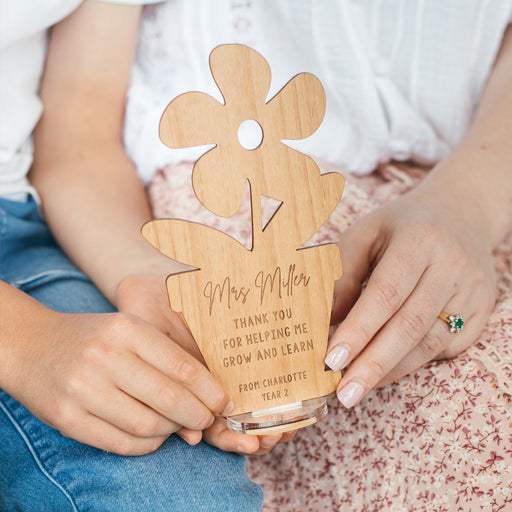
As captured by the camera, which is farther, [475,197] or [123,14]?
[123,14]

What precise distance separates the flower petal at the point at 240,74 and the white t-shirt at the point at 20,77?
0.48 metres

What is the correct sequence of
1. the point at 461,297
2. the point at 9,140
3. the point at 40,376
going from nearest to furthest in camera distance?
1. the point at 40,376
2. the point at 461,297
3. the point at 9,140

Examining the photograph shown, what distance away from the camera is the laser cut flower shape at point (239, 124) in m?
0.62

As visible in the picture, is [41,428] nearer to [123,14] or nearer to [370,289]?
[370,289]

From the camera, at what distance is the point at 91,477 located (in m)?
0.65

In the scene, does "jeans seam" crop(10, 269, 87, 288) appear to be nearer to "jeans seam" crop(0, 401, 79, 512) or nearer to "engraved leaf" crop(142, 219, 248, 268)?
"jeans seam" crop(0, 401, 79, 512)

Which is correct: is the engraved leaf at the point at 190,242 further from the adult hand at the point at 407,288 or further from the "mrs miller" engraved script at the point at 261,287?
the adult hand at the point at 407,288

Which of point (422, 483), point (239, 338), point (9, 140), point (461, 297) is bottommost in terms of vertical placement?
point (422, 483)

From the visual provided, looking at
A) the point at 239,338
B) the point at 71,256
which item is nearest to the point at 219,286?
the point at 239,338

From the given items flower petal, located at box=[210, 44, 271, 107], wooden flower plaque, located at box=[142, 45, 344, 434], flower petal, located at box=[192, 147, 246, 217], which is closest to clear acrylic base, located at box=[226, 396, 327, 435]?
wooden flower plaque, located at box=[142, 45, 344, 434]

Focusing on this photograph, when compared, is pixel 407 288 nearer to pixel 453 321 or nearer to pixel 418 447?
pixel 453 321

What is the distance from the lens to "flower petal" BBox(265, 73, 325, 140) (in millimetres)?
640

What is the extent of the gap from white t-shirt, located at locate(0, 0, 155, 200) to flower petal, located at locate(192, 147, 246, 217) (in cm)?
50

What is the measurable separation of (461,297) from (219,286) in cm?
34
